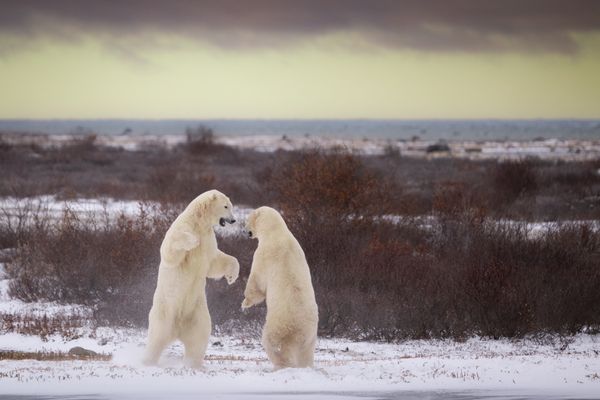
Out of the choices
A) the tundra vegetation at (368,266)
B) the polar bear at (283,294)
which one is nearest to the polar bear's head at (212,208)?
the polar bear at (283,294)

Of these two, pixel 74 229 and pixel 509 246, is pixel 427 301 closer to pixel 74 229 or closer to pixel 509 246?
pixel 509 246

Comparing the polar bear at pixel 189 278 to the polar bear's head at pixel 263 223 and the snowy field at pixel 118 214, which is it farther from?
the snowy field at pixel 118 214

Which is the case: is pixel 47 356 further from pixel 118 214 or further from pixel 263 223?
pixel 118 214

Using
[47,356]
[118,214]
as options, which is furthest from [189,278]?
[118,214]

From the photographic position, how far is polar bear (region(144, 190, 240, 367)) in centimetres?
721

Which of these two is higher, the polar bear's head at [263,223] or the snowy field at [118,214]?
the polar bear's head at [263,223]

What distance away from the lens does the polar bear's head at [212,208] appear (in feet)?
23.9

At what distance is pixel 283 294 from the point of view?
7055 millimetres

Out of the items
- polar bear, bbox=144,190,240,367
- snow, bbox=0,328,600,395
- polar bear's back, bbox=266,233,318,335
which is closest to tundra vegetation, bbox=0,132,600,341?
snow, bbox=0,328,600,395

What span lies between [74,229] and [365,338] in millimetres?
6350

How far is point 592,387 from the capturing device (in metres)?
6.93

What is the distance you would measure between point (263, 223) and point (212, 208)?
480 mm

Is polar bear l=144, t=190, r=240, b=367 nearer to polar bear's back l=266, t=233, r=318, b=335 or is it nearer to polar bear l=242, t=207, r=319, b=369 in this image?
polar bear l=242, t=207, r=319, b=369

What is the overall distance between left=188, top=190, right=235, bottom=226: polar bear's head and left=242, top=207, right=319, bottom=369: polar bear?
0.35 metres
